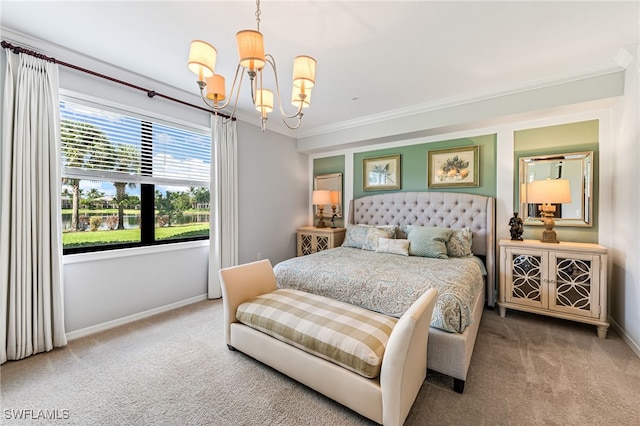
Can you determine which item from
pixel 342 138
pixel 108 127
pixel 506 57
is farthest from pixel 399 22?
pixel 108 127

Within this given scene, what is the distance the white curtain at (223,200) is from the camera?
3578 mm

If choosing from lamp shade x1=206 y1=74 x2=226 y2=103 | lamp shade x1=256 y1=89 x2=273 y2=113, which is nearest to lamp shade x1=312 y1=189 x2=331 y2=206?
lamp shade x1=256 y1=89 x2=273 y2=113

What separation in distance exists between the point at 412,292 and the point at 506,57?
2.34 meters

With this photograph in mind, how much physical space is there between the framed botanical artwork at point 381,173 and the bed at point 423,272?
199 mm

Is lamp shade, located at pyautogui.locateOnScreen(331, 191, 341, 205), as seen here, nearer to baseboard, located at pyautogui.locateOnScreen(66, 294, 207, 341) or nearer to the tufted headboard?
the tufted headboard

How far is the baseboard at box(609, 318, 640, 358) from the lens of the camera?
225cm

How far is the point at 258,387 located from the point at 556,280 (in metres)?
3.11

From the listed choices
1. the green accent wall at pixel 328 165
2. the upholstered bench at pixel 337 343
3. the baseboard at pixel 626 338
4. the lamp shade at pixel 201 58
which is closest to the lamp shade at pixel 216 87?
the lamp shade at pixel 201 58

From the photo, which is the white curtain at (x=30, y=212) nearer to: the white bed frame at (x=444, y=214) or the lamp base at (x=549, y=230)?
the white bed frame at (x=444, y=214)

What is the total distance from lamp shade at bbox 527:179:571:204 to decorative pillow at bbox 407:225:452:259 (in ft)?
3.21

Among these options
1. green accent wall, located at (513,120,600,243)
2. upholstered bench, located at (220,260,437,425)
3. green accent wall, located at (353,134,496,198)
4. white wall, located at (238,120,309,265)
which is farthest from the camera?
white wall, located at (238,120,309,265)

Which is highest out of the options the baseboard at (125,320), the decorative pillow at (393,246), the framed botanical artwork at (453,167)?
the framed botanical artwork at (453,167)

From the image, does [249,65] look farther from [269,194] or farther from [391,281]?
[269,194]

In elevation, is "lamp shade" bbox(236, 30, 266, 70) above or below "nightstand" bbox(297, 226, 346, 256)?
above
